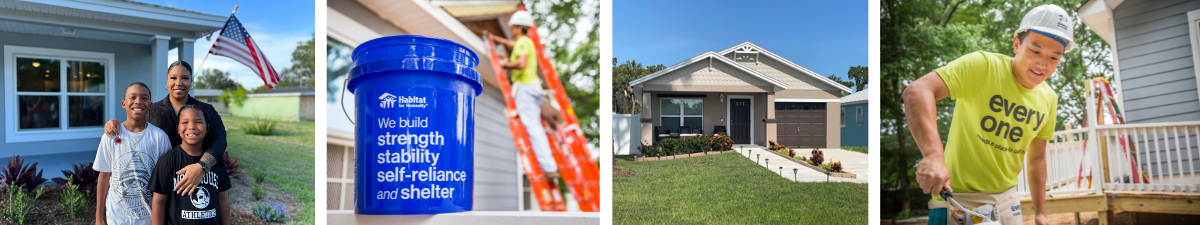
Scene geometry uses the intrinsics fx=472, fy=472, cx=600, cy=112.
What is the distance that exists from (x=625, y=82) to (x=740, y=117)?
77cm

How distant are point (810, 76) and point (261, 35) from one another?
3.22m

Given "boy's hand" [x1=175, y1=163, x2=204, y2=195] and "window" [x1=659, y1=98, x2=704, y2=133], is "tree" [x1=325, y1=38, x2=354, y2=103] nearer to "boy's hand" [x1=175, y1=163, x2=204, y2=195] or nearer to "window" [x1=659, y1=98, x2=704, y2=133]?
"boy's hand" [x1=175, y1=163, x2=204, y2=195]

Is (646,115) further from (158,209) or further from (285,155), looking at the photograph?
(158,209)

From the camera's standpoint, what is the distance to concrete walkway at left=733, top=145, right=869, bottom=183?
9.75ft

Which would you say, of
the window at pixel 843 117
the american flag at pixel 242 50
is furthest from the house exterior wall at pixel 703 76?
the american flag at pixel 242 50

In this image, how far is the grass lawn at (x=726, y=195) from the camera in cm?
290

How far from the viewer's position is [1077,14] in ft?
8.18

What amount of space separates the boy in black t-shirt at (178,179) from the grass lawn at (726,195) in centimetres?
201

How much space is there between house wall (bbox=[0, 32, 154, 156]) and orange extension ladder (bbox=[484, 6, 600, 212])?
169cm

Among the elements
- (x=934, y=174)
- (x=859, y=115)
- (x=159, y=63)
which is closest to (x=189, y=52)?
(x=159, y=63)

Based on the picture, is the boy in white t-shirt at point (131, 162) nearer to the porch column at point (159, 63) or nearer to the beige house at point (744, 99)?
the porch column at point (159, 63)

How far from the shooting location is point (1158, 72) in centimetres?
254

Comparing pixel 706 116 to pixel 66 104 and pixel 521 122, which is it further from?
pixel 66 104

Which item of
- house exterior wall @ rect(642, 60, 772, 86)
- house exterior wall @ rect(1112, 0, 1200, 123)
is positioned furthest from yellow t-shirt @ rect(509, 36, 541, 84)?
house exterior wall @ rect(1112, 0, 1200, 123)
